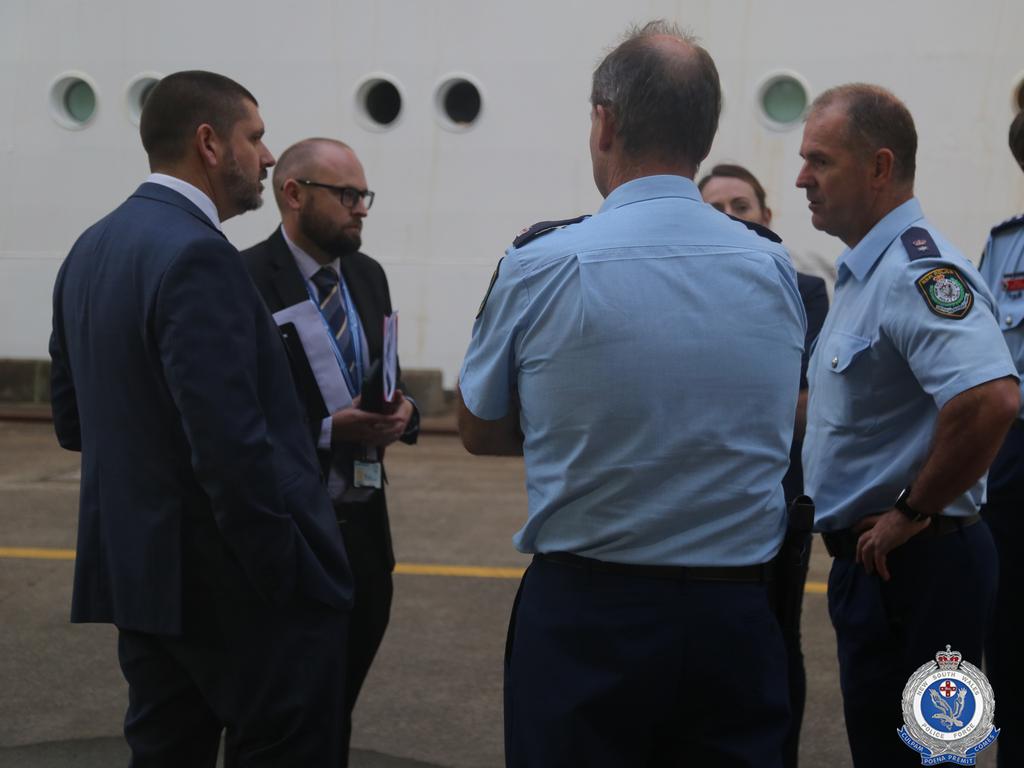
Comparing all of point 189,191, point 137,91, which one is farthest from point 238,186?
point 137,91

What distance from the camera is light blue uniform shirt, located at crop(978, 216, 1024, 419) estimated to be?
2965 millimetres

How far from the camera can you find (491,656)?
436 centimetres

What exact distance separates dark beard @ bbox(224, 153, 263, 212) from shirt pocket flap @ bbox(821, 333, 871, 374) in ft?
3.83

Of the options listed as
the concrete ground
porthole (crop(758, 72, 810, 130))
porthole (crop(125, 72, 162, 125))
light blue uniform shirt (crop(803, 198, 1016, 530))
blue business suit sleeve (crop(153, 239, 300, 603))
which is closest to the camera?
blue business suit sleeve (crop(153, 239, 300, 603))

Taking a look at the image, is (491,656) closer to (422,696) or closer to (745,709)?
(422,696)

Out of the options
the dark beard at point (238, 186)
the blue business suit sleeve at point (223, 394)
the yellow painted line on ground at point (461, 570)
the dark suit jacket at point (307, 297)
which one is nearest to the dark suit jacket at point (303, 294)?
the dark suit jacket at point (307, 297)

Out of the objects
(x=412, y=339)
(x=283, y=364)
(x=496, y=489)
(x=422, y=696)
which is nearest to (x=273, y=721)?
(x=283, y=364)

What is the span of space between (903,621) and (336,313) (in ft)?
5.01

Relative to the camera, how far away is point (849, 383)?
238 cm

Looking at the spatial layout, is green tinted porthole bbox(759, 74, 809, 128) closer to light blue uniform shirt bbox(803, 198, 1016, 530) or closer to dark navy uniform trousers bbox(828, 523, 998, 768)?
light blue uniform shirt bbox(803, 198, 1016, 530)

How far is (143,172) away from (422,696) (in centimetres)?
736

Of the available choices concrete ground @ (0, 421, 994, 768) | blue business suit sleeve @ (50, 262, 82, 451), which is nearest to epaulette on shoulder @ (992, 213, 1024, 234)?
concrete ground @ (0, 421, 994, 768)

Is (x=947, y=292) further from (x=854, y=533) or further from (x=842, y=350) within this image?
(x=854, y=533)

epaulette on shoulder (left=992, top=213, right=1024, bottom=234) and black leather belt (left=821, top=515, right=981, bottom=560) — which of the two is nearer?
black leather belt (left=821, top=515, right=981, bottom=560)
